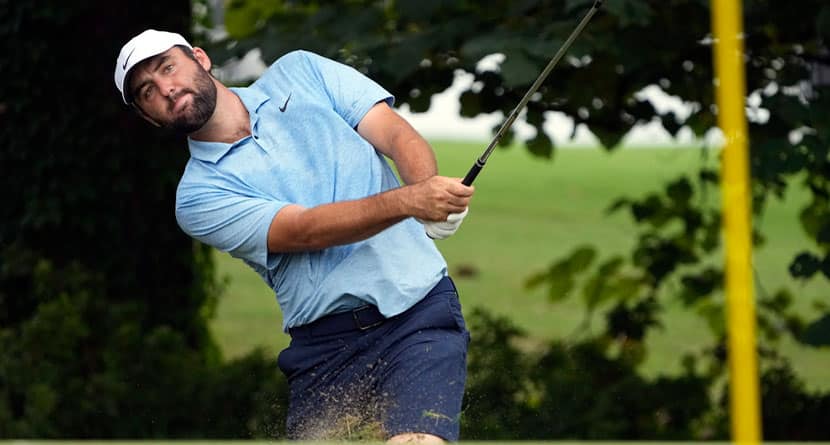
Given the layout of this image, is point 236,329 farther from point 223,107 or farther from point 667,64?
point 223,107

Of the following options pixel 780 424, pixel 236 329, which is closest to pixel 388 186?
pixel 780 424

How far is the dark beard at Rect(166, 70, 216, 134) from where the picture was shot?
4.05m

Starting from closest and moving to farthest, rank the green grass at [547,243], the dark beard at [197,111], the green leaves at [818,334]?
1. the dark beard at [197,111]
2. the green leaves at [818,334]
3. the green grass at [547,243]

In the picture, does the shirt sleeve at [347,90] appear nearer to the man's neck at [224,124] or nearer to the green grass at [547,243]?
the man's neck at [224,124]

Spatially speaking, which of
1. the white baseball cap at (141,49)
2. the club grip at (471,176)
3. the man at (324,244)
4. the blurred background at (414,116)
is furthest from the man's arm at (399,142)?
the blurred background at (414,116)

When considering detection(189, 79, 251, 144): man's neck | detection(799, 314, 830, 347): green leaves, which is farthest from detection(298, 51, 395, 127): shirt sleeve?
detection(799, 314, 830, 347): green leaves

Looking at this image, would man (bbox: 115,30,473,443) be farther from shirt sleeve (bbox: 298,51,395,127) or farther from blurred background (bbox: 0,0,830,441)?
blurred background (bbox: 0,0,830,441)

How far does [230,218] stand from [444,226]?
62 centimetres

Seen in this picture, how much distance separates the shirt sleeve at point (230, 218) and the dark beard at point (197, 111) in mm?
162

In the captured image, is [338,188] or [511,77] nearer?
[338,188]

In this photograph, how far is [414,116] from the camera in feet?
22.1

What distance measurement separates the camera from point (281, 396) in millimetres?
6844

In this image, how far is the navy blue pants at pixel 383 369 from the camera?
157 inches

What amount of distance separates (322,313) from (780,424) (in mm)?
3719
